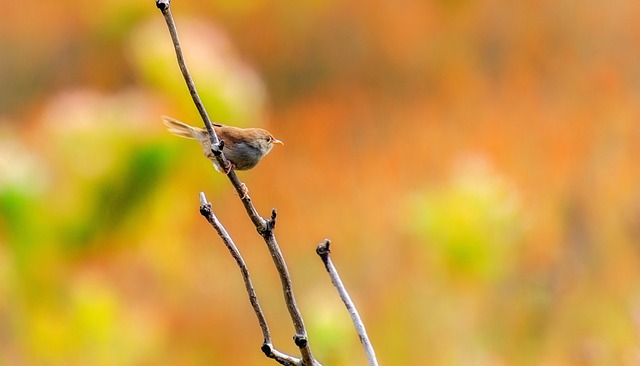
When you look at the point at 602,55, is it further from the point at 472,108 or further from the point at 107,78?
the point at 107,78

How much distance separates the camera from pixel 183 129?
2.96ft

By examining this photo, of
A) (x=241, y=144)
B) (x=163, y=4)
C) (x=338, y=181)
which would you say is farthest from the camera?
(x=338, y=181)

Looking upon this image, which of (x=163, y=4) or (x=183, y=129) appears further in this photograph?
(x=183, y=129)

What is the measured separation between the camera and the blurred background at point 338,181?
71.6 inches

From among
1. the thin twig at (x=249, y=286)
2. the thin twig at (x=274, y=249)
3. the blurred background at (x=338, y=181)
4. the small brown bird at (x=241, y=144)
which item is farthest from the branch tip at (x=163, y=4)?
the blurred background at (x=338, y=181)

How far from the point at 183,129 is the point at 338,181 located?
191 cm

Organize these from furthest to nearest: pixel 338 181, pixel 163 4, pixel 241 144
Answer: pixel 338 181 → pixel 241 144 → pixel 163 4

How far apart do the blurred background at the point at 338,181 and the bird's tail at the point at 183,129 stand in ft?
1.78

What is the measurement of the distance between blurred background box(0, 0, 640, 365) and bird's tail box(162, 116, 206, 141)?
21.4 inches

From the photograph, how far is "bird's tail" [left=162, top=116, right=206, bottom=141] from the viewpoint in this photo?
88 cm

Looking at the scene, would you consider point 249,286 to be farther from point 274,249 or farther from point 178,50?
point 178,50

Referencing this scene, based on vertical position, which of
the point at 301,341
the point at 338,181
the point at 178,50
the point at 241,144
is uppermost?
the point at 338,181

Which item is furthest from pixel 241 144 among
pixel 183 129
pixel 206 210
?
pixel 206 210

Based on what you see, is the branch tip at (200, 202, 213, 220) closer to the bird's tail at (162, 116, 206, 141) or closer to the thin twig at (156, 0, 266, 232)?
the thin twig at (156, 0, 266, 232)
